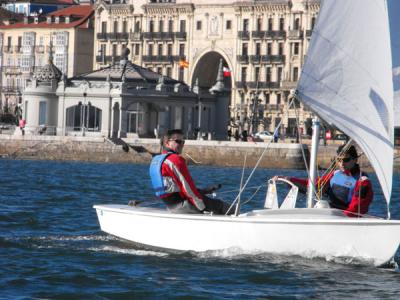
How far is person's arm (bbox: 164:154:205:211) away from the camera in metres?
23.2

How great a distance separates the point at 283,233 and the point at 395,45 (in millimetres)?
4305

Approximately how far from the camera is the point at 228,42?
122 m

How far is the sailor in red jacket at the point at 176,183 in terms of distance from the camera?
23.2 meters

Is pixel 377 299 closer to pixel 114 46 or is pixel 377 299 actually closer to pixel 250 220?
pixel 250 220

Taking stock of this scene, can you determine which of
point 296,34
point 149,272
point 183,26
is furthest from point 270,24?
point 149,272

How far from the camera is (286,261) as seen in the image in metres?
22.3

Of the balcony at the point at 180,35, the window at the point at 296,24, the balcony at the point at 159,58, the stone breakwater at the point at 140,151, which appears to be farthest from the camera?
the balcony at the point at 159,58

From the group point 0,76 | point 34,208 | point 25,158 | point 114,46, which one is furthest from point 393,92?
point 0,76

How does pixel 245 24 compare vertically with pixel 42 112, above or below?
above

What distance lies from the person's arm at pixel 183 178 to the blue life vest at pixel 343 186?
2007 millimetres

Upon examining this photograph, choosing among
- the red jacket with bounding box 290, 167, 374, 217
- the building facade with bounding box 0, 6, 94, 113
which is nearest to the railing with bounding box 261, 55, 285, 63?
the building facade with bounding box 0, 6, 94, 113

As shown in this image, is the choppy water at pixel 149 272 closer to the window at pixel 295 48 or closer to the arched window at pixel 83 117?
the arched window at pixel 83 117

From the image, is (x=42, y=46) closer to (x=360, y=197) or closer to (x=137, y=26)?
(x=137, y=26)

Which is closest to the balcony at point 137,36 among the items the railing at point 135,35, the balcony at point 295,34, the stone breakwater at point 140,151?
the railing at point 135,35
